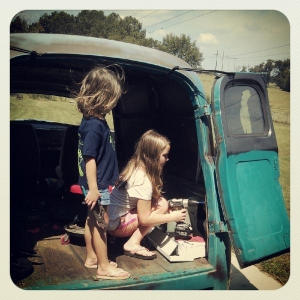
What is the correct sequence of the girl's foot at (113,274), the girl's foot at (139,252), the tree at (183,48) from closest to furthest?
the girl's foot at (113,274), the girl's foot at (139,252), the tree at (183,48)

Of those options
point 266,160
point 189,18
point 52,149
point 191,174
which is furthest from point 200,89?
point 52,149

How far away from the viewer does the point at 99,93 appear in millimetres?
2506

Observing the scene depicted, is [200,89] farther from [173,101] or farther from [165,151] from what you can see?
[173,101]

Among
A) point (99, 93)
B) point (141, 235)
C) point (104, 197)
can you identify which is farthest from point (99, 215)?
point (99, 93)

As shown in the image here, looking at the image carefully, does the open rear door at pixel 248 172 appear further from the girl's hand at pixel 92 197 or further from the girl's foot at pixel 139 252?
the girl's hand at pixel 92 197

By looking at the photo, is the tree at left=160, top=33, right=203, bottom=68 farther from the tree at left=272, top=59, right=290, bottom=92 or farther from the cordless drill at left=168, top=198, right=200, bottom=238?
the cordless drill at left=168, top=198, right=200, bottom=238

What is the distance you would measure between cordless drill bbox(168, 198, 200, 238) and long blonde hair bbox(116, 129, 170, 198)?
0.72ft

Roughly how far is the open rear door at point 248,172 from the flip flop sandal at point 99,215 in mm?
847

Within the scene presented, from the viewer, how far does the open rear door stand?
256 centimetres

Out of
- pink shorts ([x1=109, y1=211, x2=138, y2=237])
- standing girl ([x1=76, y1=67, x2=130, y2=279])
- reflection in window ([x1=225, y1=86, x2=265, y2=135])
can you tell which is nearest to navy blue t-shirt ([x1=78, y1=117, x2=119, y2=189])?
standing girl ([x1=76, y1=67, x2=130, y2=279])

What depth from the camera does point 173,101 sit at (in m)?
3.61

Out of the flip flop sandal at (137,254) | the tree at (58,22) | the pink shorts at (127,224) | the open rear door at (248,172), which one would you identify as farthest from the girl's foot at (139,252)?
the tree at (58,22)

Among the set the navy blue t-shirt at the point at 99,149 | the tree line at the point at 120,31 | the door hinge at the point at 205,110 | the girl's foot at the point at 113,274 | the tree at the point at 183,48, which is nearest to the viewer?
the navy blue t-shirt at the point at 99,149

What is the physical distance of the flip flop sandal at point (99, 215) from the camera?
2.42m
